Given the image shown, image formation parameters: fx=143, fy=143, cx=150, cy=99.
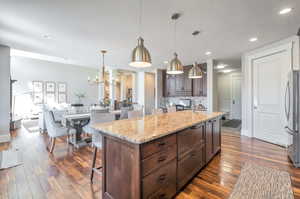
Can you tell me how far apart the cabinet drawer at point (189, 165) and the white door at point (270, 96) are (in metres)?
2.87

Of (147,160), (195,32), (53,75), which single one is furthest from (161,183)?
(53,75)

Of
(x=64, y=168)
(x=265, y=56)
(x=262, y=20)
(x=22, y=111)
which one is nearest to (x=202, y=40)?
(x=262, y=20)

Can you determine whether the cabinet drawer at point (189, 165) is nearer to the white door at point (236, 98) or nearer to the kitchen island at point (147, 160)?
the kitchen island at point (147, 160)

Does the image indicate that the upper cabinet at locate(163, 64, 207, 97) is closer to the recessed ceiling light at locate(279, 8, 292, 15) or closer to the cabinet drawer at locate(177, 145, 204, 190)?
the recessed ceiling light at locate(279, 8, 292, 15)

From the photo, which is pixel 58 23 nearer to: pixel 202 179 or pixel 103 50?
pixel 103 50

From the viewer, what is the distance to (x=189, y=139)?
2.01m

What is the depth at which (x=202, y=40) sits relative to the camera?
3.58 m

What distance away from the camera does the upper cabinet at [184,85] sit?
5.88m

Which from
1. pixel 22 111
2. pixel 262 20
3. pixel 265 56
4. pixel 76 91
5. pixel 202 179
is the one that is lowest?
pixel 202 179

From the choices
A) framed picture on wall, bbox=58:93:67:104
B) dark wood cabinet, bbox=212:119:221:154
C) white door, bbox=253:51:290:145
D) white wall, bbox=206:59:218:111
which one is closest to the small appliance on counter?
white wall, bbox=206:59:218:111

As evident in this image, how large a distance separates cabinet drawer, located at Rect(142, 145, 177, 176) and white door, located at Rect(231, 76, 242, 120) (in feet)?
23.8

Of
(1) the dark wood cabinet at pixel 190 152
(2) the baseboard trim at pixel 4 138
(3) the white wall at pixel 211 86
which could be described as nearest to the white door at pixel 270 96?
(3) the white wall at pixel 211 86

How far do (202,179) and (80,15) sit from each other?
3.34 m

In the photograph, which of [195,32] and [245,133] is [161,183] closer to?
[195,32]
